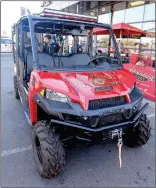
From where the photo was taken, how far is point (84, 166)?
294cm

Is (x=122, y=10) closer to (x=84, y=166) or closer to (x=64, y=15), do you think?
(x=64, y=15)

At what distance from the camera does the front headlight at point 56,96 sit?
2.39m

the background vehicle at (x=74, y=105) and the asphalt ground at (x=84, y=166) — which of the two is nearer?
the background vehicle at (x=74, y=105)

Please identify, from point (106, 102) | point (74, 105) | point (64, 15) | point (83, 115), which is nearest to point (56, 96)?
point (74, 105)

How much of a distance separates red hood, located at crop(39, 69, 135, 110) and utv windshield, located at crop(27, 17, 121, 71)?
0.78 ft

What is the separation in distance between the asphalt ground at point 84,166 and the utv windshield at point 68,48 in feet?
4.61

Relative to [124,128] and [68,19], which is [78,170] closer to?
[124,128]

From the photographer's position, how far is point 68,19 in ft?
10.6

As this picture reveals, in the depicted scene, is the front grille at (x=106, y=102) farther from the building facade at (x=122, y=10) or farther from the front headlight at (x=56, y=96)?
the building facade at (x=122, y=10)

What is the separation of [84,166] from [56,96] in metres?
1.22

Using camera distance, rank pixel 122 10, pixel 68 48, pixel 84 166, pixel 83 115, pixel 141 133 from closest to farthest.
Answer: pixel 83 115 → pixel 84 166 → pixel 141 133 → pixel 68 48 → pixel 122 10

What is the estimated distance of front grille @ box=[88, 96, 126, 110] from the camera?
7.84ft

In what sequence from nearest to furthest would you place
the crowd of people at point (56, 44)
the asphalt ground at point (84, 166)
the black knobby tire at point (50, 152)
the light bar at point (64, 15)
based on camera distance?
the black knobby tire at point (50, 152) → the asphalt ground at point (84, 166) → the light bar at point (64, 15) → the crowd of people at point (56, 44)

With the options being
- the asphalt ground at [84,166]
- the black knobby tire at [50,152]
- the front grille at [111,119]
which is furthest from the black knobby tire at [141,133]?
the black knobby tire at [50,152]
